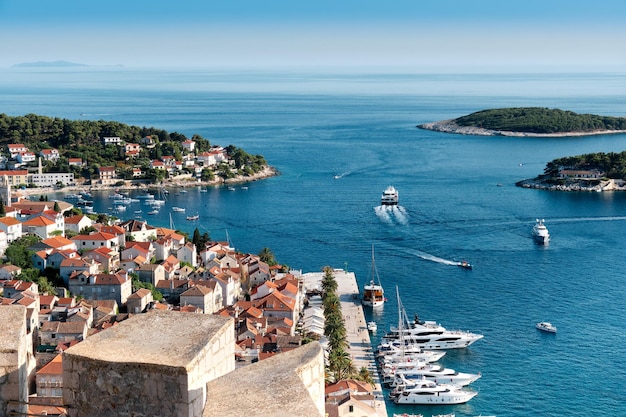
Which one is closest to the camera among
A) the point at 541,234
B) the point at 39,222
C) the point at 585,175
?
the point at 39,222

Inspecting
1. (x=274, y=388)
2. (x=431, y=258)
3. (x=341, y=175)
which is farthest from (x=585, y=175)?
(x=274, y=388)

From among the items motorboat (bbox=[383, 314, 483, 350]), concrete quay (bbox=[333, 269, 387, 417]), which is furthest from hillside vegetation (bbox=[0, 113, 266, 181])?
motorboat (bbox=[383, 314, 483, 350])

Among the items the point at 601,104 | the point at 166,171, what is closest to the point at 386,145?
the point at 166,171

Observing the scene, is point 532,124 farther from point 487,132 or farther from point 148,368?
point 148,368

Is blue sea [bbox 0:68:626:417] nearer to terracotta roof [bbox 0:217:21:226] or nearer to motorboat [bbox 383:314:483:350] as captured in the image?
motorboat [bbox 383:314:483:350]

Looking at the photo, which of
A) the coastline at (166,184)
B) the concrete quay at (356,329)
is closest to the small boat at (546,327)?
the concrete quay at (356,329)

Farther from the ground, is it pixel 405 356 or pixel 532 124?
pixel 532 124
